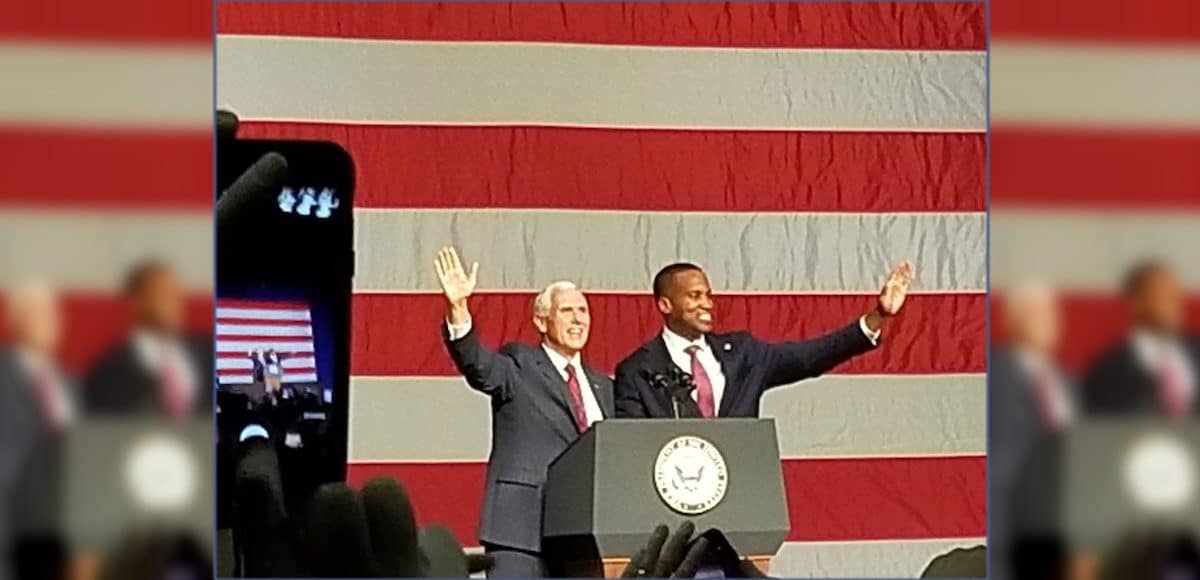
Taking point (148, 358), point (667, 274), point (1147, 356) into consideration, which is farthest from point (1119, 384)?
point (148, 358)

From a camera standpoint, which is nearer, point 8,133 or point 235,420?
point 8,133

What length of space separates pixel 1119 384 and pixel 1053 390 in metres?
0.08

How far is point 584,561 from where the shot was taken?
2.41m

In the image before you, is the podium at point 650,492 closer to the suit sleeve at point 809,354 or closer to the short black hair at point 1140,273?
the suit sleeve at point 809,354

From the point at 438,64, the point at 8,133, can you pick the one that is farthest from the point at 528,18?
the point at 8,133

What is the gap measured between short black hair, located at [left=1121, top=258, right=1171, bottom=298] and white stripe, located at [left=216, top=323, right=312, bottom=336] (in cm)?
97

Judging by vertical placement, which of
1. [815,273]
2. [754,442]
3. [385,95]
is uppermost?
[385,95]

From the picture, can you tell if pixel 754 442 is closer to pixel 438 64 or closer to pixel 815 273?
pixel 815 273

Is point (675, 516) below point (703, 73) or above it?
below

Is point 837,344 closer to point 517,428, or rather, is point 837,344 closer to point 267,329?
point 517,428

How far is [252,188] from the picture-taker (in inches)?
93.7

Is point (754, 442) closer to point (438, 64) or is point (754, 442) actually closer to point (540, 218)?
point (540, 218)

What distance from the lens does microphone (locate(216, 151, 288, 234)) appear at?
2.37m

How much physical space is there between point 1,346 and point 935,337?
1.13 meters
